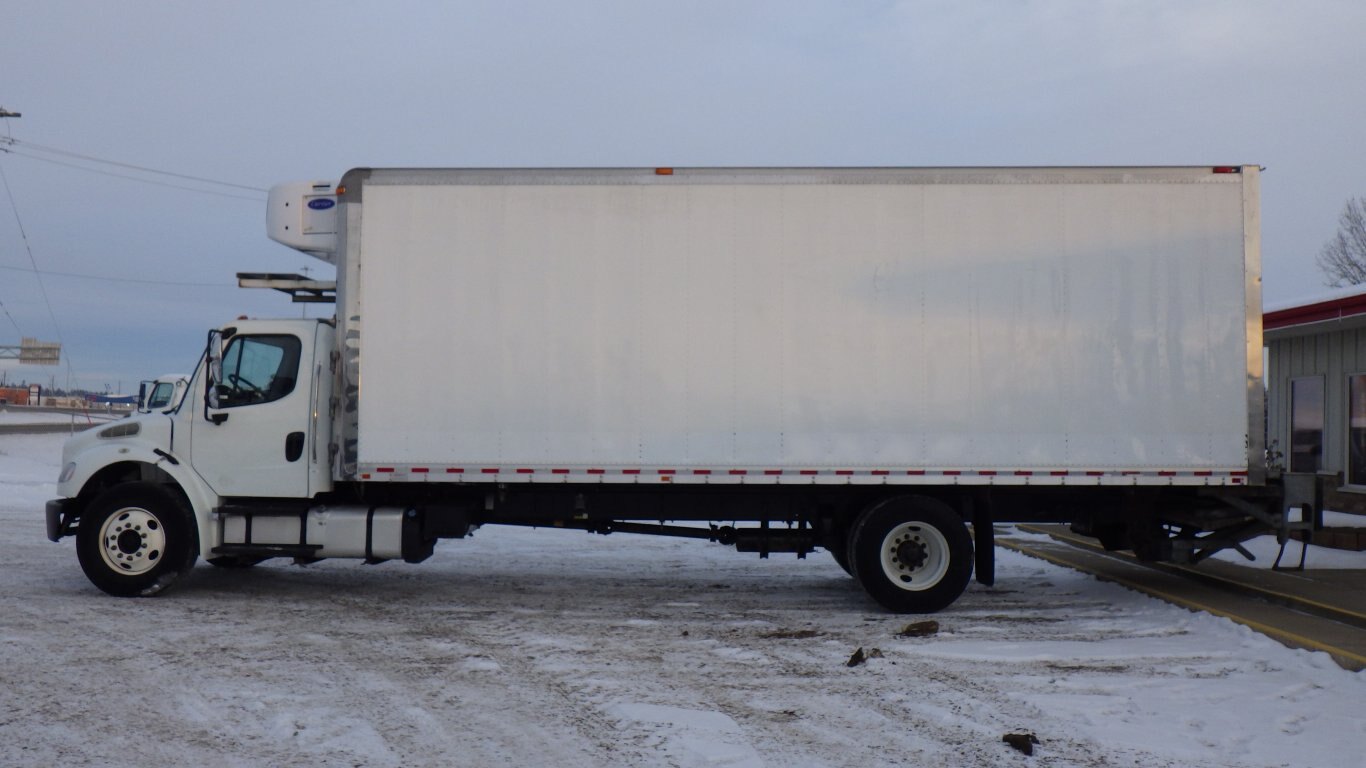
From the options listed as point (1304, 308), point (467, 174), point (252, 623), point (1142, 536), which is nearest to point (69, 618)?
point (252, 623)

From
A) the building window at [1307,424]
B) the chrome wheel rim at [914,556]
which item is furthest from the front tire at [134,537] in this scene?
the building window at [1307,424]

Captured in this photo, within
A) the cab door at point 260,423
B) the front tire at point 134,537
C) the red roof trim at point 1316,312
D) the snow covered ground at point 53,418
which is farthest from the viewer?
the snow covered ground at point 53,418

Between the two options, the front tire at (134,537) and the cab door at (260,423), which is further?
the cab door at (260,423)

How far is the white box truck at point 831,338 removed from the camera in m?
8.20

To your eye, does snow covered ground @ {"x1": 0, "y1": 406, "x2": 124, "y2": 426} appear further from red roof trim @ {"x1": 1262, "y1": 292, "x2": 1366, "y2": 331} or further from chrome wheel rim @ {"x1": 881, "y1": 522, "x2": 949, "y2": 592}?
red roof trim @ {"x1": 1262, "y1": 292, "x2": 1366, "y2": 331}

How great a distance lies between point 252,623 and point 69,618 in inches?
56.6

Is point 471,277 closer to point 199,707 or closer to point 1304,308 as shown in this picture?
point 199,707

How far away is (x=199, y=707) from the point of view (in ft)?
18.4

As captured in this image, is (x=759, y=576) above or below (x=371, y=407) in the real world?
below

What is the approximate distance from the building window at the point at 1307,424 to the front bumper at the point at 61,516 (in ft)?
50.0

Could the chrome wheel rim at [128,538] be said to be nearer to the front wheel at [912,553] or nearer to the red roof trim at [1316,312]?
the front wheel at [912,553]

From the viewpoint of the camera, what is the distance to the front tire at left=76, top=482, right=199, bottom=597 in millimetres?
8594

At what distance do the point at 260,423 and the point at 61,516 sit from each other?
1.95 metres

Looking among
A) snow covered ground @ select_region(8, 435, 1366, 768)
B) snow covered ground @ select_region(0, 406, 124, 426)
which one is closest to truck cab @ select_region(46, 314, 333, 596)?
snow covered ground @ select_region(8, 435, 1366, 768)
